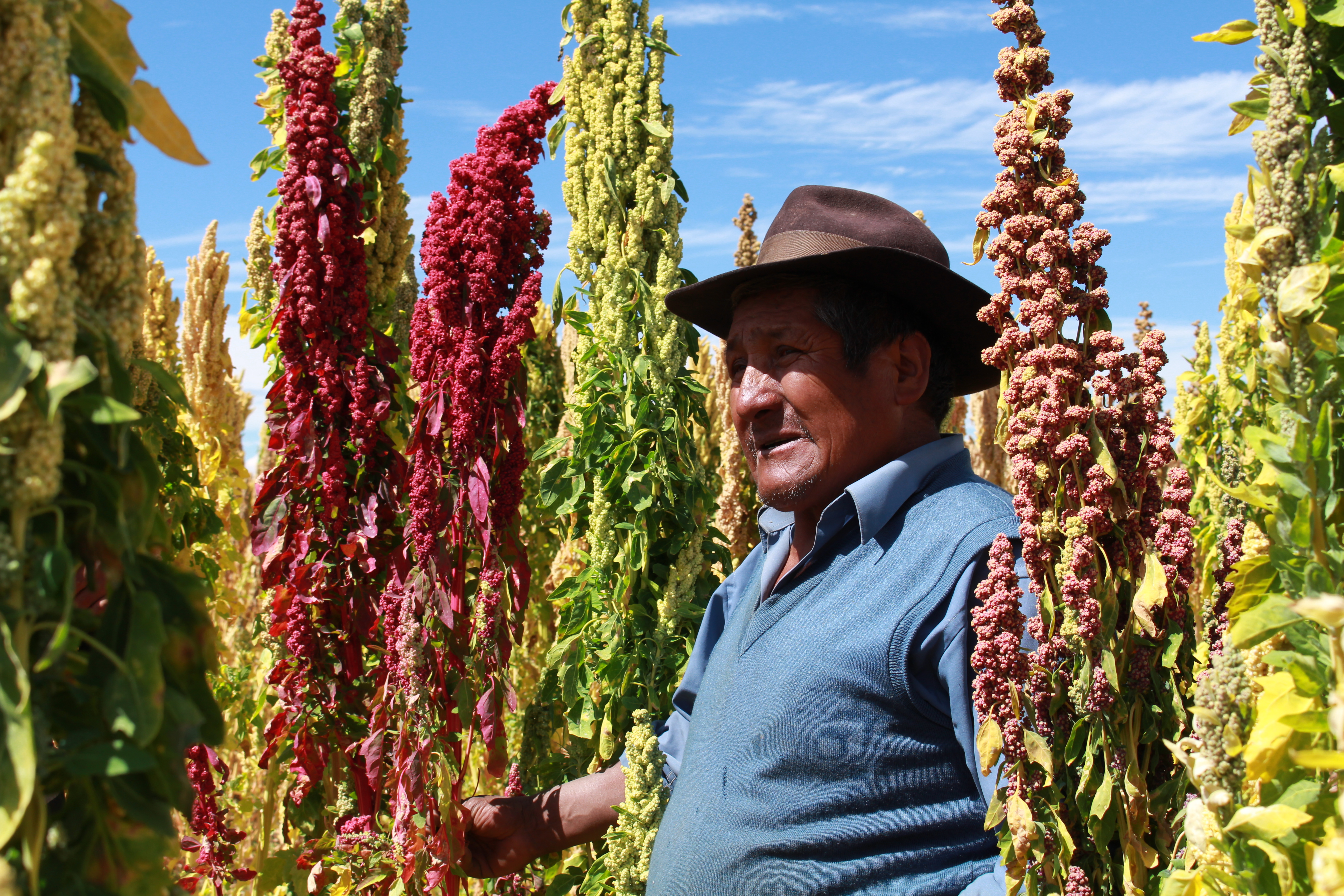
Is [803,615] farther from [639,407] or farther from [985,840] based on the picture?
[639,407]

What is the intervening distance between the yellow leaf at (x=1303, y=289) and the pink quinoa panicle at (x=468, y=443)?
5.68 ft

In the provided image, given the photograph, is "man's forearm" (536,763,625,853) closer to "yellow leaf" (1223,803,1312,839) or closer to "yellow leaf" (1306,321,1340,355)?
"yellow leaf" (1223,803,1312,839)

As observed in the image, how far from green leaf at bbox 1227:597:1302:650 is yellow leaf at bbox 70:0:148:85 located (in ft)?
4.16

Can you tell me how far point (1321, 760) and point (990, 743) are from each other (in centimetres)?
63

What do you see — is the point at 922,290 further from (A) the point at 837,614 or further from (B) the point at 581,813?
(B) the point at 581,813

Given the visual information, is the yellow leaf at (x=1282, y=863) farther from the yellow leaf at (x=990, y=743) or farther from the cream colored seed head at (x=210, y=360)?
the cream colored seed head at (x=210, y=360)

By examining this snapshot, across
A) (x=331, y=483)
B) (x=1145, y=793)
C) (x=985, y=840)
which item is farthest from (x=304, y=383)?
(x=1145, y=793)

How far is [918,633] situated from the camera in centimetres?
175

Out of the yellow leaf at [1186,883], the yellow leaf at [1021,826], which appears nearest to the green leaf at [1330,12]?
the yellow leaf at [1186,883]

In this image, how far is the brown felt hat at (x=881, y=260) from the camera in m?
2.07

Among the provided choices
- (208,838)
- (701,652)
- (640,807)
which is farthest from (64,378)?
(208,838)

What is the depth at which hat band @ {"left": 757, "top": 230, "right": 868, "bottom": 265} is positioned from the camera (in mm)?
2143

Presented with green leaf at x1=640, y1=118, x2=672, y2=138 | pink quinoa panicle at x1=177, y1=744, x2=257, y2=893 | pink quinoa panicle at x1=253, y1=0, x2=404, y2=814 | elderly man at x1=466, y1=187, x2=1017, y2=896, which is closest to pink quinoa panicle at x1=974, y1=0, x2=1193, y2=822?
elderly man at x1=466, y1=187, x2=1017, y2=896

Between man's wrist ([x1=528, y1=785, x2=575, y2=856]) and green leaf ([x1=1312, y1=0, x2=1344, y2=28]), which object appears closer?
green leaf ([x1=1312, y1=0, x2=1344, y2=28])
